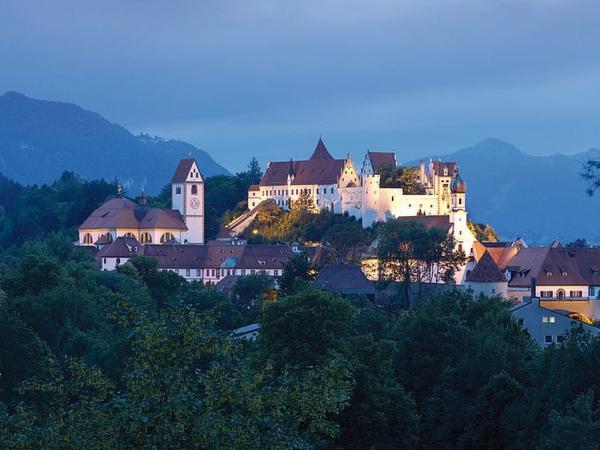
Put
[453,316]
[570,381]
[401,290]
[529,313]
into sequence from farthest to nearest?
[401,290] < [529,313] < [453,316] < [570,381]

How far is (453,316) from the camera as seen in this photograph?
55469 millimetres

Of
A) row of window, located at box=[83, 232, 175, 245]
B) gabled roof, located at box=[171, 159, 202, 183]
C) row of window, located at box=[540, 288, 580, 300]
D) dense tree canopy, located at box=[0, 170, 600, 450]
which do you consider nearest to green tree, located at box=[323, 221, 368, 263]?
dense tree canopy, located at box=[0, 170, 600, 450]

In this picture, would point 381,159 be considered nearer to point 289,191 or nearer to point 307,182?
point 307,182

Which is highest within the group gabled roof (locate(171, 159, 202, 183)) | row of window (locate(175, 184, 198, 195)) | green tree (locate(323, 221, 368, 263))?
gabled roof (locate(171, 159, 202, 183))

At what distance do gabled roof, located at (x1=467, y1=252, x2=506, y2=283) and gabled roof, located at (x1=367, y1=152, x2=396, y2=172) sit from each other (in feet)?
145

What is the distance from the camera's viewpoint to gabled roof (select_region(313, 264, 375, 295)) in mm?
96062

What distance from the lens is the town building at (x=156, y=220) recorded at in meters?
131

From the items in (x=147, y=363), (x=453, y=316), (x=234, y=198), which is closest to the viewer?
(x=147, y=363)

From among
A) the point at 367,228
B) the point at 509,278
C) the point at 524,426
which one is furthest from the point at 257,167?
the point at 524,426

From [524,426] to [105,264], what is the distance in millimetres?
82526

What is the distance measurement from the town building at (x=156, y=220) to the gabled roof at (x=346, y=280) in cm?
3322

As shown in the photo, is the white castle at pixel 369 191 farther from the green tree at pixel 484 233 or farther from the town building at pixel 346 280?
the town building at pixel 346 280

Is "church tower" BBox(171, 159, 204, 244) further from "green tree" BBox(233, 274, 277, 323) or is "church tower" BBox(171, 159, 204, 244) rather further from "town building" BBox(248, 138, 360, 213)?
"green tree" BBox(233, 274, 277, 323)

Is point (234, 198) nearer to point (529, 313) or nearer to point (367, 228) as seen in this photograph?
point (367, 228)
